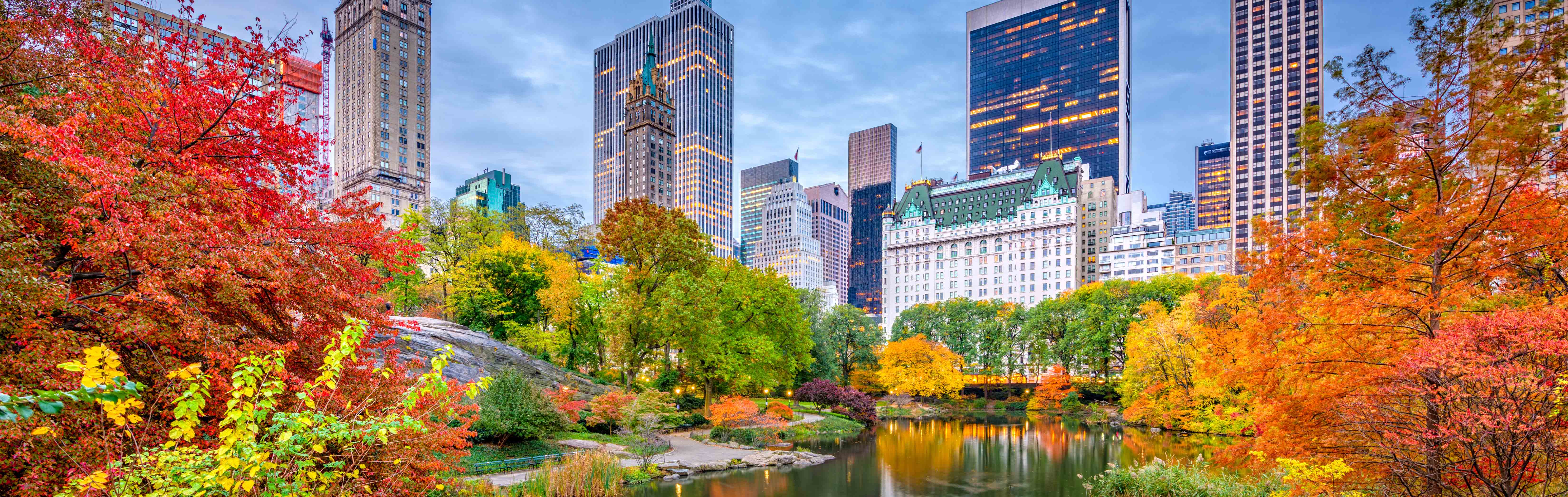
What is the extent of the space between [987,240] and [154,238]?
4173 inches

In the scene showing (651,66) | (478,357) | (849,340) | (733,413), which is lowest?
(733,413)

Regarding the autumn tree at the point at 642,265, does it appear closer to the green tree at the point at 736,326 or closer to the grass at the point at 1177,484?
the green tree at the point at 736,326

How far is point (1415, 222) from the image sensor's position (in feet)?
36.4

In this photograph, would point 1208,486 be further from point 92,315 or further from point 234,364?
point 92,315

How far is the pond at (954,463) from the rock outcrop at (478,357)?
8971 millimetres

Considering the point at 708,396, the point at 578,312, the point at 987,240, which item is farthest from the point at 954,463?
the point at 987,240

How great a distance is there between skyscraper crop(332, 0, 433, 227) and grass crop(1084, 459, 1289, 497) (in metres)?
105

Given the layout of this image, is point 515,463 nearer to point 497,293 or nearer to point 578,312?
point 578,312

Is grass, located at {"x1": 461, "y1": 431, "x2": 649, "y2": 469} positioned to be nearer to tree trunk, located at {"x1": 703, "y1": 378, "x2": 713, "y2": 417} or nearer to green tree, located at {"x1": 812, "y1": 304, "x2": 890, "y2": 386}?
tree trunk, located at {"x1": 703, "y1": 378, "x2": 713, "y2": 417}

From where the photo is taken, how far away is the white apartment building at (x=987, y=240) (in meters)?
99.3

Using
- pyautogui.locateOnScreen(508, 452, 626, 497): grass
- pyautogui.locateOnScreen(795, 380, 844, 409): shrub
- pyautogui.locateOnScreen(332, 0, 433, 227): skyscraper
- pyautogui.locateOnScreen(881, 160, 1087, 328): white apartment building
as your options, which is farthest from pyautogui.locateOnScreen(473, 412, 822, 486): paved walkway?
pyautogui.locateOnScreen(332, 0, 433, 227): skyscraper

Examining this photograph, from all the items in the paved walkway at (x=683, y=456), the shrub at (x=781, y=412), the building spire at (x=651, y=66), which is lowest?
the shrub at (x=781, y=412)

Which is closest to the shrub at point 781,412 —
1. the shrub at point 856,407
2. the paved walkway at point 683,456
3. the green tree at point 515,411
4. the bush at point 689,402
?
the paved walkway at point 683,456

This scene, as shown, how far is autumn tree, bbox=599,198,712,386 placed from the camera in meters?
30.3
